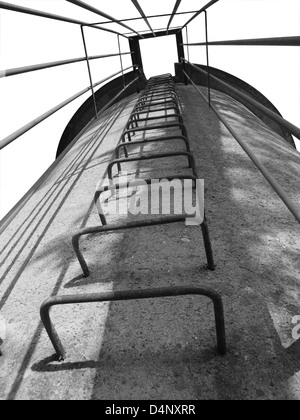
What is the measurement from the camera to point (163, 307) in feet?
5.71

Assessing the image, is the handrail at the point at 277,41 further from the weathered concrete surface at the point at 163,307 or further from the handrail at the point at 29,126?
the handrail at the point at 29,126

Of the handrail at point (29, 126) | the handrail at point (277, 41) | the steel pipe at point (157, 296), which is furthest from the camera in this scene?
the handrail at point (29, 126)

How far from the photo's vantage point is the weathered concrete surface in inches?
54.7

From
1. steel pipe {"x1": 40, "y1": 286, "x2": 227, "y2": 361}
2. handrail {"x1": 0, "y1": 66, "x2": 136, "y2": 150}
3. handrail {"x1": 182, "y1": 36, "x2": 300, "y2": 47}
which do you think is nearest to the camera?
handrail {"x1": 182, "y1": 36, "x2": 300, "y2": 47}

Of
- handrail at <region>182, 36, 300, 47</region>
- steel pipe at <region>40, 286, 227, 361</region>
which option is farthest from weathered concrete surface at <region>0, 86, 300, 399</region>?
handrail at <region>182, 36, 300, 47</region>

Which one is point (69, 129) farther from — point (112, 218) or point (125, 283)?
point (125, 283)

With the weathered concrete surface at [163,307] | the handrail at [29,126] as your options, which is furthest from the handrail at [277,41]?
the handrail at [29,126]

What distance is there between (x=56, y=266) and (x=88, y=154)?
261 centimetres

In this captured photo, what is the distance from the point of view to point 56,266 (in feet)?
7.38

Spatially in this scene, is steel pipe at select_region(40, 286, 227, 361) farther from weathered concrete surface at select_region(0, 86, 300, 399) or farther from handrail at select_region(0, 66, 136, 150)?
handrail at select_region(0, 66, 136, 150)

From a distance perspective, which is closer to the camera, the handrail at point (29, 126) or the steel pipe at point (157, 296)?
the steel pipe at point (157, 296)

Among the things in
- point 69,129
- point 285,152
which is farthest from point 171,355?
point 69,129

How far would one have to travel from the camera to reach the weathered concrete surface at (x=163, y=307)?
139cm

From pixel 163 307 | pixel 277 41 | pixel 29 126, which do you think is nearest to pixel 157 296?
pixel 163 307
